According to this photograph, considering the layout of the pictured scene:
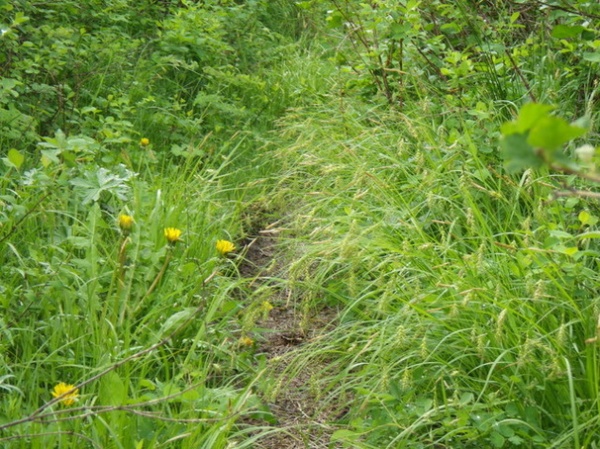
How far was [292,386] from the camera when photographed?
3.26m

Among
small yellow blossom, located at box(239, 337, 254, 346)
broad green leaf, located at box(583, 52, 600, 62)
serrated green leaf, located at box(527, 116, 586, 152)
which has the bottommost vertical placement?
small yellow blossom, located at box(239, 337, 254, 346)

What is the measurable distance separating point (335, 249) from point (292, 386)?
533 millimetres

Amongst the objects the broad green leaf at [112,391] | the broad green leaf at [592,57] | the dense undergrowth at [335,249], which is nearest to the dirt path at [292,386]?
the dense undergrowth at [335,249]

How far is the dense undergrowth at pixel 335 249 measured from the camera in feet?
8.25

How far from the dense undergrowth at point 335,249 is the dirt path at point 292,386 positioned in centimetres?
5

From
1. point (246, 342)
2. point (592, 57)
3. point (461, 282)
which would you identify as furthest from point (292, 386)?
point (592, 57)

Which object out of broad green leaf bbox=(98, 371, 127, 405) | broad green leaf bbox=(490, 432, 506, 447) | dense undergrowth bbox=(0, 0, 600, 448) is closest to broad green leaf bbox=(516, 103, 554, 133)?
dense undergrowth bbox=(0, 0, 600, 448)

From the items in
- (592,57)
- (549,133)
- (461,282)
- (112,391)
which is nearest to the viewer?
(549,133)

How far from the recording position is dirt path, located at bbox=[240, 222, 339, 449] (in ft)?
9.36

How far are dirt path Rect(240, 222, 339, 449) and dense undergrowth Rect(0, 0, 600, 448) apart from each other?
0.18 feet

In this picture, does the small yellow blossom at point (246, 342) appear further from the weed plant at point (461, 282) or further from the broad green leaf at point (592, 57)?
the broad green leaf at point (592, 57)

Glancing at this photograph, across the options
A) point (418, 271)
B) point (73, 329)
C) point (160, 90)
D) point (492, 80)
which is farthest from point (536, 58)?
point (73, 329)

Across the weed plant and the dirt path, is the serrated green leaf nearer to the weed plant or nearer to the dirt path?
the weed plant

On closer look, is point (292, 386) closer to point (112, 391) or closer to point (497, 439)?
point (112, 391)
